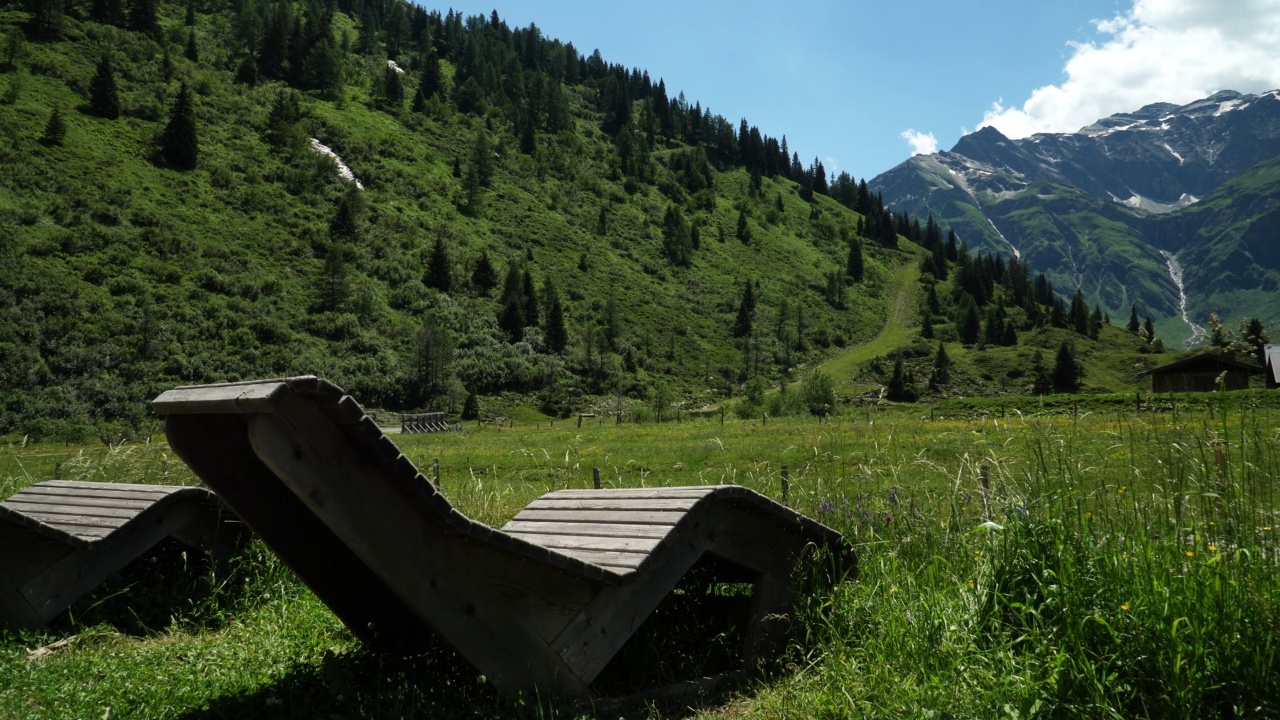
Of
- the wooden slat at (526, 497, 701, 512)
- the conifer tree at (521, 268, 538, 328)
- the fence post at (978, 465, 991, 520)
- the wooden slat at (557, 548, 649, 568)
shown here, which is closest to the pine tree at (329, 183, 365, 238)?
the conifer tree at (521, 268, 538, 328)

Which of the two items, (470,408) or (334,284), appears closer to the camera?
(470,408)

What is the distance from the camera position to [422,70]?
13300cm

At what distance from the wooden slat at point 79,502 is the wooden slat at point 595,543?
284 cm

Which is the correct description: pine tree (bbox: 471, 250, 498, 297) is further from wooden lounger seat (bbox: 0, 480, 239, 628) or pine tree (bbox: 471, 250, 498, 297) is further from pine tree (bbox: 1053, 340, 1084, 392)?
wooden lounger seat (bbox: 0, 480, 239, 628)

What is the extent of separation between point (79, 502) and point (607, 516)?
393cm

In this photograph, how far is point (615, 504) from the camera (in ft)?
14.1

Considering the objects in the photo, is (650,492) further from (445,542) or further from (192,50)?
(192,50)

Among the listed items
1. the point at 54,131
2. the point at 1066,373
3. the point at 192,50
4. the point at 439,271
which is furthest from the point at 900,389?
the point at 192,50

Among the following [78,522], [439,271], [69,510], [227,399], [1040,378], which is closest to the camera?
[227,399]

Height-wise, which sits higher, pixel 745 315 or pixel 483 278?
pixel 483 278

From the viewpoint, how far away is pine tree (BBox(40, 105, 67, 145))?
63.2m

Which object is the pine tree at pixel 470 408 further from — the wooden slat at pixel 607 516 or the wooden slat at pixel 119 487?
the wooden slat at pixel 607 516

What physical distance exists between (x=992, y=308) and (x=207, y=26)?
119m

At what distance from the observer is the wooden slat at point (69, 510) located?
5.08 meters
